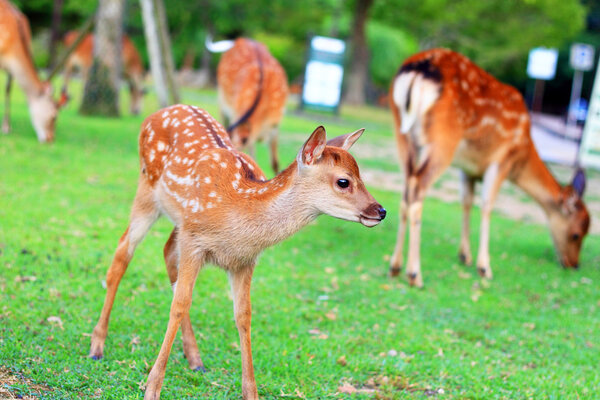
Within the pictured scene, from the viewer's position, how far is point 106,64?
1227cm

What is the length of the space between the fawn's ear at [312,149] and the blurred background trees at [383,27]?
17500 mm

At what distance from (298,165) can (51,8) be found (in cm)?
2998

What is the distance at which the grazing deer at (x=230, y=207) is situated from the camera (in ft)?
10.5

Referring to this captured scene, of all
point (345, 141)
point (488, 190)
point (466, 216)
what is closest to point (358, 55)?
point (466, 216)

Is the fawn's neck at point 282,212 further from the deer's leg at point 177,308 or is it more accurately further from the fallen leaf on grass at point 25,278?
the fallen leaf on grass at point 25,278

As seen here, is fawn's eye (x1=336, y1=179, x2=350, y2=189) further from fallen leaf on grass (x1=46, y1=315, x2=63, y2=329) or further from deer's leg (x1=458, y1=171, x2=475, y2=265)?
deer's leg (x1=458, y1=171, x2=475, y2=265)

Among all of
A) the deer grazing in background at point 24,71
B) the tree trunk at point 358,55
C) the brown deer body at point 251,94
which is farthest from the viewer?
the tree trunk at point 358,55

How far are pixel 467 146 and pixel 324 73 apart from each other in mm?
13364

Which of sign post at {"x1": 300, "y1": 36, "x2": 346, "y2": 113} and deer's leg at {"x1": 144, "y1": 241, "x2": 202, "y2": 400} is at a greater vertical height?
deer's leg at {"x1": 144, "y1": 241, "x2": 202, "y2": 400}

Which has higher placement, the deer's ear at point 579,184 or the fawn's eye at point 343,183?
the fawn's eye at point 343,183

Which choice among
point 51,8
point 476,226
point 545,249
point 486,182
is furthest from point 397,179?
point 51,8

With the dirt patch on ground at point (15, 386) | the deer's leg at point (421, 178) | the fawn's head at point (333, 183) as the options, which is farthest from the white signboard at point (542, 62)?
the dirt patch on ground at point (15, 386)

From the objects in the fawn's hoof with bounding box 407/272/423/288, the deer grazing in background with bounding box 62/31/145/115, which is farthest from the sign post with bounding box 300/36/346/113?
the fawn's hoof with bounding box 407/272/423/288

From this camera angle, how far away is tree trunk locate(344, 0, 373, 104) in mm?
25766
